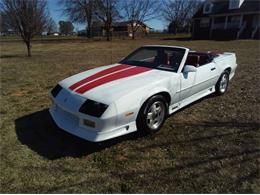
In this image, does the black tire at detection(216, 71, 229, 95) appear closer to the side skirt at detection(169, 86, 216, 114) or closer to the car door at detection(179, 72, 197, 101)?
the side skirt at detection(169, 86, 216, 114)

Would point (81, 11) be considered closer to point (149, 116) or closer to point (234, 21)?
point (234, 21)

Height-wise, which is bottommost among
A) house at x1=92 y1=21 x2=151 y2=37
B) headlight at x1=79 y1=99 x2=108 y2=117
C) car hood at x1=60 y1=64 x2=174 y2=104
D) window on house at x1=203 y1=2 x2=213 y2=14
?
headlight at x1=79 y1=99 x2=108 y2=117

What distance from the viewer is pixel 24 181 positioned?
8.82ft

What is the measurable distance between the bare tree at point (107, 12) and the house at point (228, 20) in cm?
1429

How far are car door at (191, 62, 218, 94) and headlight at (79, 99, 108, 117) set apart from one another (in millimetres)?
2151

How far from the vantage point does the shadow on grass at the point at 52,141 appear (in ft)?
10.7

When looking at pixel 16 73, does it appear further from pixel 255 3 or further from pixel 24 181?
pixel 255 3

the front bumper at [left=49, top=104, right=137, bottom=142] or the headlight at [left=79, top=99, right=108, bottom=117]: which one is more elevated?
the headlight at [left=79, top=99, right=108, bottom=117]

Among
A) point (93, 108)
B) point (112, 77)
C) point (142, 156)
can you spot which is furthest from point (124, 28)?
point (142, 156)

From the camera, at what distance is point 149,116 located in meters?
3.58

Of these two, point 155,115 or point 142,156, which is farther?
point 155,115

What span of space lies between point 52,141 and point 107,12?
133 ft

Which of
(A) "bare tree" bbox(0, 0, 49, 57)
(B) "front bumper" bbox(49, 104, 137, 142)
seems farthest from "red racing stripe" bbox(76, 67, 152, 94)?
(A) "bare tree" bbox(0, 0, 49, 57)

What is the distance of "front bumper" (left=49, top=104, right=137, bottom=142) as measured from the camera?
3.07 metres
